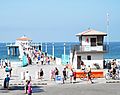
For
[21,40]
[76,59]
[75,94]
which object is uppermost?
[21,40]

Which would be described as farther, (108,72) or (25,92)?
(108,72)

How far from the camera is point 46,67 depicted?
5122 centimetres

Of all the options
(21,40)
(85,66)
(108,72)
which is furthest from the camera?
(21,40)

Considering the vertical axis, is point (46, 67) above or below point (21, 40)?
below

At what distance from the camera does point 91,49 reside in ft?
149

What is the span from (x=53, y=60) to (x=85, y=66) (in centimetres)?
1809

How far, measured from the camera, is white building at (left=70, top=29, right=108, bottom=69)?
148 ft

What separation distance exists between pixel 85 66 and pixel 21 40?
56072mm

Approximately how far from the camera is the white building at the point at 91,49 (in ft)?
148

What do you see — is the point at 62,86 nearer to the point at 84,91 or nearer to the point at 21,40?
the point at 84,91

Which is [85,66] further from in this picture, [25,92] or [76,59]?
[25,92]

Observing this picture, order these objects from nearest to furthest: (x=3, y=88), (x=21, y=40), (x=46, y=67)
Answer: (x=3, y=88) < (x=46, y=67) < (x=21, y=40)

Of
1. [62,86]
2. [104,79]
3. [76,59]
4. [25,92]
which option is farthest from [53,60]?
[25,92]

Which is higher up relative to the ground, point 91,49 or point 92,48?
point 92,48
